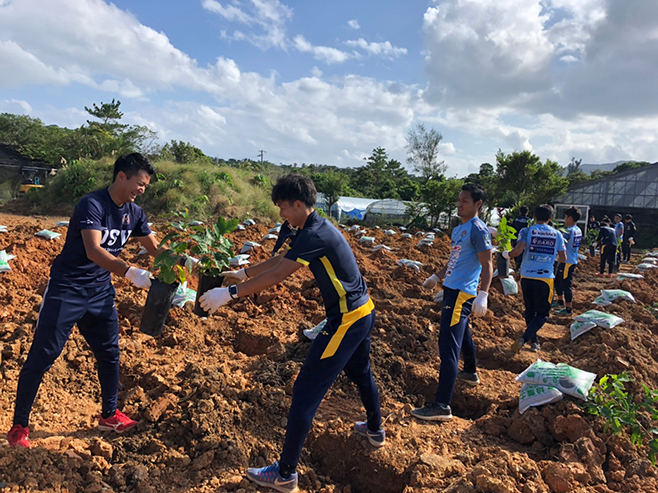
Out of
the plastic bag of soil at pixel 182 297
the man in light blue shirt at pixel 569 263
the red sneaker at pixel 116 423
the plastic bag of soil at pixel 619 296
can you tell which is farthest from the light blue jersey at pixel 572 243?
the red sneaker at pixel 116 423

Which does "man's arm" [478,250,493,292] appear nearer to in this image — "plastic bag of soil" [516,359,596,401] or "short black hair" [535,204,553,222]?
"plastic bag of soil" [516,359,596,401]

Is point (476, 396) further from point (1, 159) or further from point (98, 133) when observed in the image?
point (1, 159)

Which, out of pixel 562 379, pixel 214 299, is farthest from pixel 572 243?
pixel 214 299

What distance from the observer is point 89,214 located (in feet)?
7.75

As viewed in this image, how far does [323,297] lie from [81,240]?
1408mm

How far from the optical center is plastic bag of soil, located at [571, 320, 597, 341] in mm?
4578

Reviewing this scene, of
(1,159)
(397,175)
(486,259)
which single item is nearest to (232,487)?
(486,259)

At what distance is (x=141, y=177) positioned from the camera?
99.5 inches

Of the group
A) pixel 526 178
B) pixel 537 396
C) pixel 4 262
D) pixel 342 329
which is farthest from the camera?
pixel 526 178

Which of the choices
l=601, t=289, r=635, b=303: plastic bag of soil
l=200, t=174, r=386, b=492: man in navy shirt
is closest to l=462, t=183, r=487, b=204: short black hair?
l=200, t=174, r=386, b=492: man in navy shirt

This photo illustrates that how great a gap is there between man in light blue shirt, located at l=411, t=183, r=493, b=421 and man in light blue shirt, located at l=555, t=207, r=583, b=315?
3.72 meters

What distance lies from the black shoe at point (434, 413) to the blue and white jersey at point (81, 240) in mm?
2233

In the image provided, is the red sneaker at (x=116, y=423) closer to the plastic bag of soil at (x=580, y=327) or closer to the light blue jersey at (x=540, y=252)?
the light blue jersey at (x=540, y=252)

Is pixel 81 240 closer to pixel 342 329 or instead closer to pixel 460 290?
pixel 342 329
